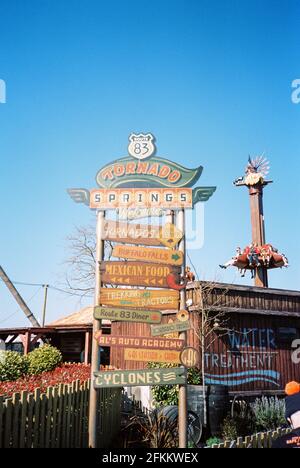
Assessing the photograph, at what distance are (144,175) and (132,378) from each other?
3.84 m

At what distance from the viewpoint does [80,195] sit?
335 inches

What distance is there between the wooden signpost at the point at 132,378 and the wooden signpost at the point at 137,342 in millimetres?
449

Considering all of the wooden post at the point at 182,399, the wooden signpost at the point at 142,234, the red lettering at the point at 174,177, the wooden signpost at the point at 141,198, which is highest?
the red lettering at the point at 174,177

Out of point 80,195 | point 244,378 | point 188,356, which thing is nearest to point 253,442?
point 188,356

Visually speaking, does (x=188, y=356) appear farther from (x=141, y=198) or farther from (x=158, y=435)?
(x=141, y=198)

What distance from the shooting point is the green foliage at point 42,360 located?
59.6ft

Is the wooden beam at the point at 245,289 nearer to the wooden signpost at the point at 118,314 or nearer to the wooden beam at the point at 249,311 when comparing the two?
the wooden beam at the point at 249,311

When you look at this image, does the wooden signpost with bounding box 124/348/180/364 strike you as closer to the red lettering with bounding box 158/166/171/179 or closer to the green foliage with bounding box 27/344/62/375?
A: the red lettering with bounding box 158/166/171/179

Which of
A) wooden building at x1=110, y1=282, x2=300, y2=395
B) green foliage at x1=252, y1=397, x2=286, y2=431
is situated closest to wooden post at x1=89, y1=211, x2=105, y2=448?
green foliage at x1=252, y1=397, x2=286, y2=431

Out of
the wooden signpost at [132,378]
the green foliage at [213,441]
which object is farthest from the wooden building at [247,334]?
the wooden signpost at [132,378]

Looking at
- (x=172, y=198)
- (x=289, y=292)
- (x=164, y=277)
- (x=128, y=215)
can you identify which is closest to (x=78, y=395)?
(x=164, y=277)

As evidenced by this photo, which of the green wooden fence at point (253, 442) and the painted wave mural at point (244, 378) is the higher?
the painted wave mural at point (244, 378)

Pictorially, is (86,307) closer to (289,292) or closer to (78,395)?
(289,292)
